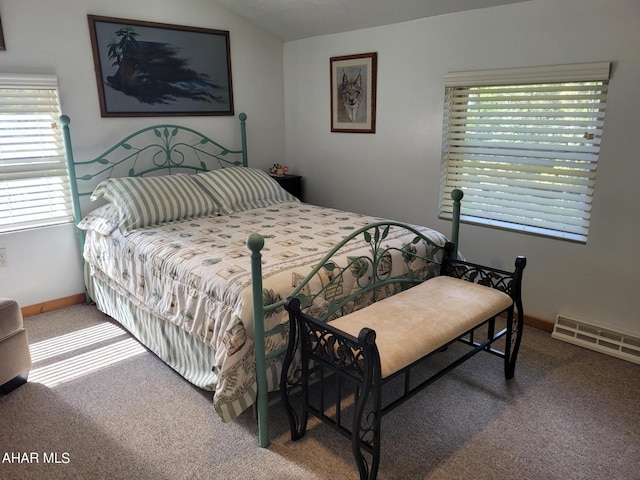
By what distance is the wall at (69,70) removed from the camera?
3.01 m

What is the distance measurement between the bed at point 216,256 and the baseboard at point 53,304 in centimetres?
14

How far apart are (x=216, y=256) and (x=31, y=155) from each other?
1.76 m

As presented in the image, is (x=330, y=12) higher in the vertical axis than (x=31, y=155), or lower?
higher

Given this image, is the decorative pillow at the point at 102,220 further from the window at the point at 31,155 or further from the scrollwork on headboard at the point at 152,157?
the window at the point at 31,155

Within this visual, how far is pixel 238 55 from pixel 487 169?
7.60 feet

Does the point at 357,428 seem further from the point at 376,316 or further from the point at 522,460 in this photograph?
the point at 522,460

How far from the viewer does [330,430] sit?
2135 mm

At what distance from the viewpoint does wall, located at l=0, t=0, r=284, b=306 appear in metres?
3.01

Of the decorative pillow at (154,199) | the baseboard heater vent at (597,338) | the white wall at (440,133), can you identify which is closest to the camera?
the white wall at (440,133)

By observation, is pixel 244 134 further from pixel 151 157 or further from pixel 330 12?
pixel 330 12

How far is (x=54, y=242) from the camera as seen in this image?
335 centimetres

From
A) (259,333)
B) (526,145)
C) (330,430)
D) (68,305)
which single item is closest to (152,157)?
(68,305)

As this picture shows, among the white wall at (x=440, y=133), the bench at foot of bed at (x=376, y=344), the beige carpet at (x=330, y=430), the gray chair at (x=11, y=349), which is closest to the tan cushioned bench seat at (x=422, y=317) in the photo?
the bench at foot of bed at (x=376, y=344)

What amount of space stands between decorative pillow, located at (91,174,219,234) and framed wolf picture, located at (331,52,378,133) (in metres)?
1.40
